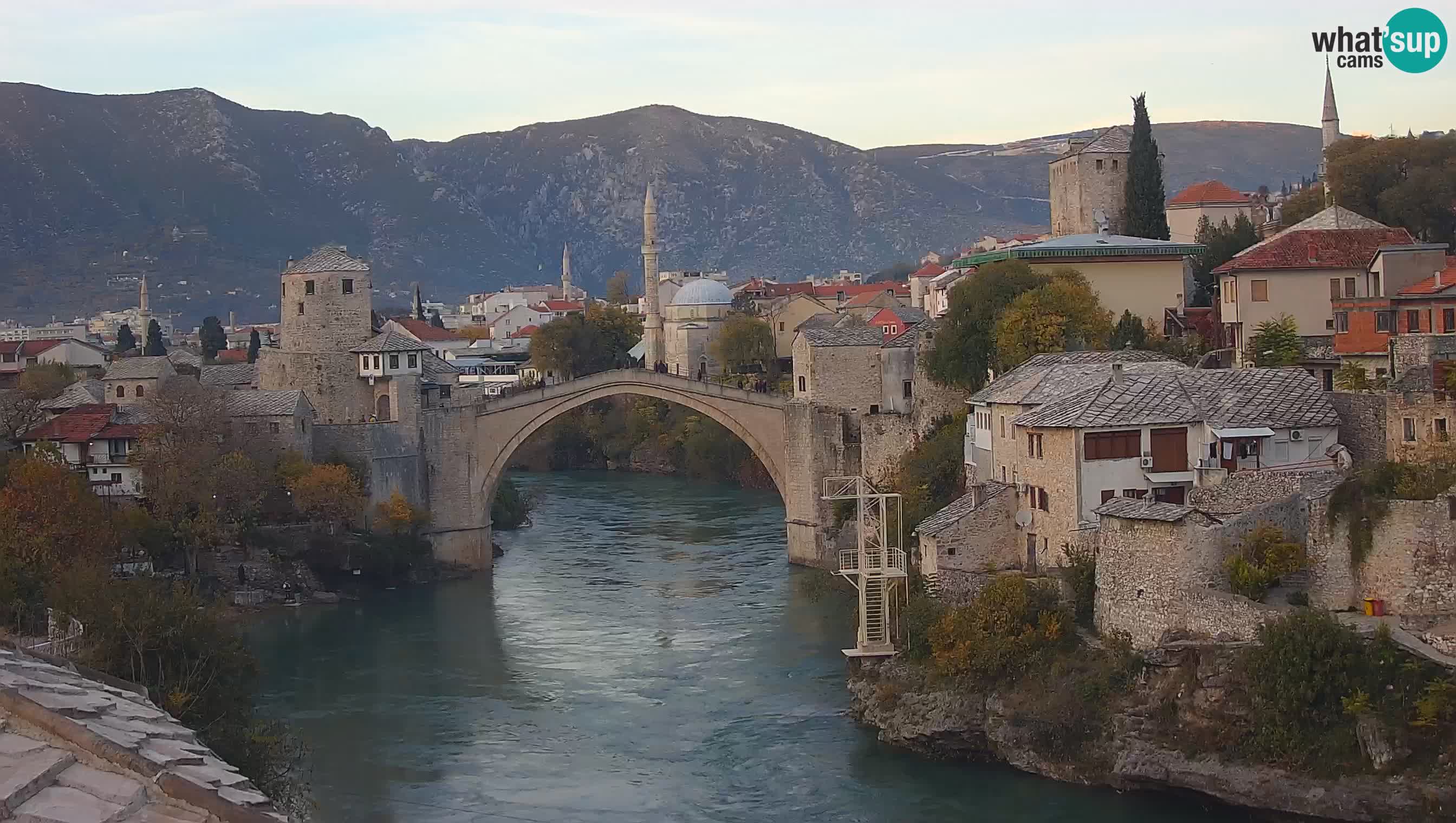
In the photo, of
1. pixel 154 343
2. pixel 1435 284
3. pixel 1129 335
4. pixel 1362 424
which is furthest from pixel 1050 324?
pixel 154 343

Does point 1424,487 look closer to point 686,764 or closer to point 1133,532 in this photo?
point 1133,532

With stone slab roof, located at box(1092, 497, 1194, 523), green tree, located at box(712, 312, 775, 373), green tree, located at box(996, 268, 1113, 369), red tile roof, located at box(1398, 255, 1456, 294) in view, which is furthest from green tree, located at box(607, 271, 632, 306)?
stone slab roof, located at box(1092, 497, 1194, 523)

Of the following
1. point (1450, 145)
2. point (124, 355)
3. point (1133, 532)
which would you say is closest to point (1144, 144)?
point (1450, 145)

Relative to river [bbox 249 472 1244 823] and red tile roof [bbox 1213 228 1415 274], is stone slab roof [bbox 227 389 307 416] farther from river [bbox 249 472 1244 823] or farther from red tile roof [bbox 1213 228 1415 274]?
red tile roof [bbox 1213 228 1415 274]

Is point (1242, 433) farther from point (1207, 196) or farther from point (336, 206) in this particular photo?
point (336, 206)

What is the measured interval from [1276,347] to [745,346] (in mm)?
33512

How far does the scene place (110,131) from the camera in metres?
148

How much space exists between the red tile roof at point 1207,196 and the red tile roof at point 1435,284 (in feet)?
75.6

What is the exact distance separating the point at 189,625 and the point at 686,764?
655 centimetres

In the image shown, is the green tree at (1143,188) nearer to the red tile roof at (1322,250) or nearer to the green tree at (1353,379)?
the red tile roof at (1322,250)

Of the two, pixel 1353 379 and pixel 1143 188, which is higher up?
pixel 1143 188

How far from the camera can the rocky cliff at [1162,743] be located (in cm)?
2056

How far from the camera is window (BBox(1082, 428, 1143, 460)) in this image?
26141 mm

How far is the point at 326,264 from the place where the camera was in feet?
154
